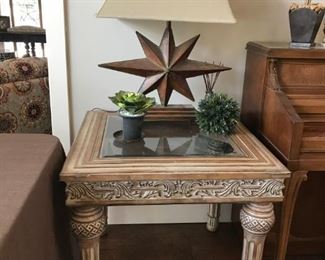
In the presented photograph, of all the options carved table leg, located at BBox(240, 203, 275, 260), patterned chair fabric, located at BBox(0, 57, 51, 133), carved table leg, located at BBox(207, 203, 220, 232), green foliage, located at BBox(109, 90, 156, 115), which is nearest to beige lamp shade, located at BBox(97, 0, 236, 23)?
green foliage, located at BBox(109, 90, 156, 115)

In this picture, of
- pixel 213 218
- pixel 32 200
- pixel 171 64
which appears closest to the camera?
pixel 32 200

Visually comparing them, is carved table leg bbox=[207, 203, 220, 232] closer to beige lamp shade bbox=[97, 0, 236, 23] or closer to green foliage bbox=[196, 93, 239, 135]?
green foliage bbox=[196, 93, 239, 135]

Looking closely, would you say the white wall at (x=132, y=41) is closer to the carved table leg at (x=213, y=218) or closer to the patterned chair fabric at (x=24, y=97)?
the patterned chair fabric at (x=24, y=97)

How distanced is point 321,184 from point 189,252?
70 centimetres

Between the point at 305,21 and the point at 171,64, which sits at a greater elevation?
the point at 305,21

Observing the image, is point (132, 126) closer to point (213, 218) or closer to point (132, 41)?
point (132, 41)

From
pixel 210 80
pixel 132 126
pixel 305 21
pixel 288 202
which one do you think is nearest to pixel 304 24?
pixel 305 21

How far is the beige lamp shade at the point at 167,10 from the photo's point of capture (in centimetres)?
118

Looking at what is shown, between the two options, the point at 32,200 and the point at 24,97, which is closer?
the point at 32,200

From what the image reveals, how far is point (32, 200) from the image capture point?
2.77 feet

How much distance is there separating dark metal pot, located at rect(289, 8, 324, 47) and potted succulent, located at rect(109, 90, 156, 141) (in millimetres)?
687

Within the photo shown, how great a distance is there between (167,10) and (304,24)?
58 centimetres

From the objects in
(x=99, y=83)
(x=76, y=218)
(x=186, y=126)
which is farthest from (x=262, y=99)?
(x=76, y=218)

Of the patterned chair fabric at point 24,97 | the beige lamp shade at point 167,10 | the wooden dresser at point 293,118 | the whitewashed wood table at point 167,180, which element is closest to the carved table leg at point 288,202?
the wooden dresser at point 293,118
